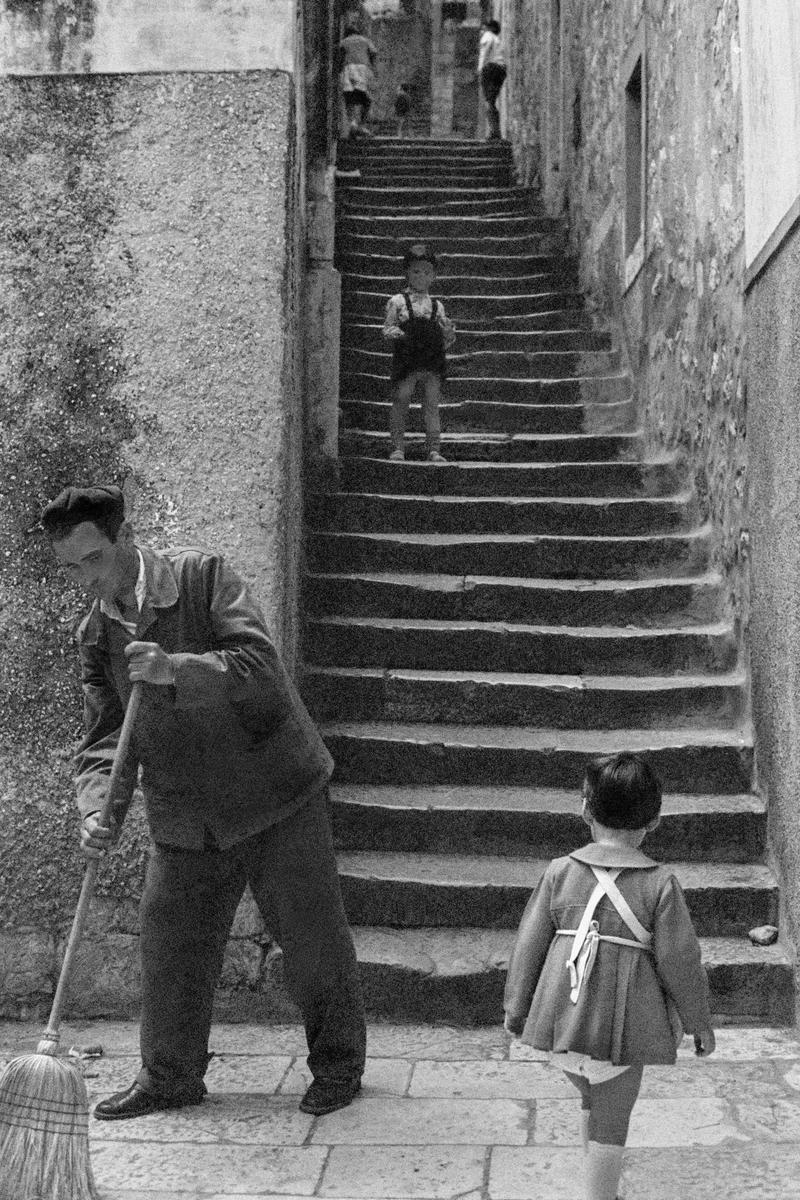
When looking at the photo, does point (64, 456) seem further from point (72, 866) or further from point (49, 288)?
point (72, 866)

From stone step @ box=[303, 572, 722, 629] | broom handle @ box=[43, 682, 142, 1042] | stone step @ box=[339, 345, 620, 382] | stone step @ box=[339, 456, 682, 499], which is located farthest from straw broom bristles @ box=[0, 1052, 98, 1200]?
stone step @ box=[339, 345, 620, 382]

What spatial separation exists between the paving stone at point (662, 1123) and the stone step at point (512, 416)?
504 cm

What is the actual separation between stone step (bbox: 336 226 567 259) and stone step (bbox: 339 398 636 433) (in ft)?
8.36

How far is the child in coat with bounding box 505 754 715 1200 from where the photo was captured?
311 cm

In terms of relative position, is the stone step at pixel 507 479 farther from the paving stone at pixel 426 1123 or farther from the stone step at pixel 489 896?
the paving stone at pixel 426 1123

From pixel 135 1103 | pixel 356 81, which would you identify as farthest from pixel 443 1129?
pixel 356 81

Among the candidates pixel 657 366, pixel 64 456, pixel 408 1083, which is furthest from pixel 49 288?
pixel 657 366

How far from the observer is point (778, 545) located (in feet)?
16.6

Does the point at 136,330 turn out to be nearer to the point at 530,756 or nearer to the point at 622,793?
the point at 530,756

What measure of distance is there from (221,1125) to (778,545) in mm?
2541

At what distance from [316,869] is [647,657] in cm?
257

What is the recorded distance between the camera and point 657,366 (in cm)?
796

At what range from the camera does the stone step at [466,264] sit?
10.6 meters

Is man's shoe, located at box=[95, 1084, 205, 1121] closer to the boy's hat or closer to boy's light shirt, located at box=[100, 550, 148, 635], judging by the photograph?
boy's light shirt, located at box=[100, 550, 148, 635]
